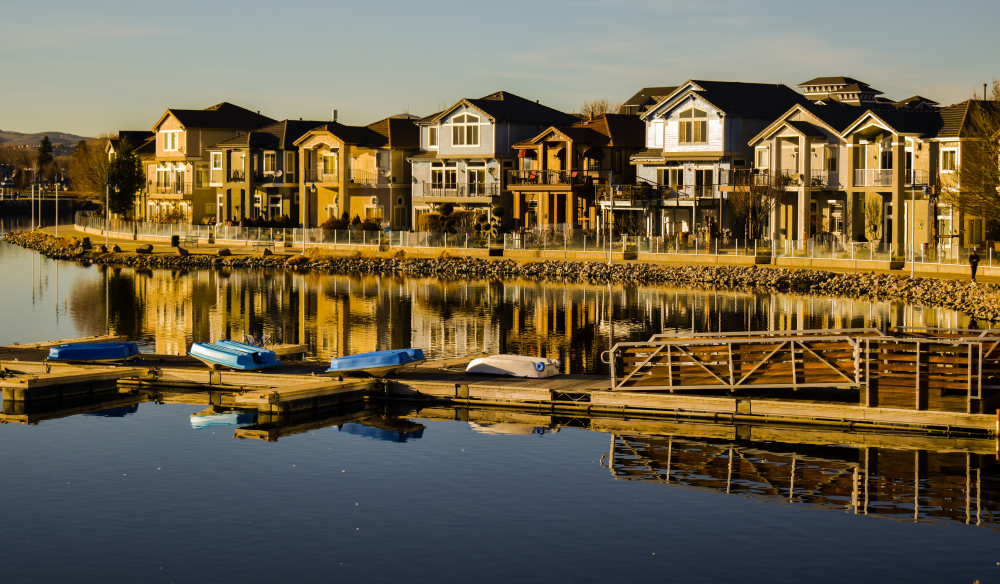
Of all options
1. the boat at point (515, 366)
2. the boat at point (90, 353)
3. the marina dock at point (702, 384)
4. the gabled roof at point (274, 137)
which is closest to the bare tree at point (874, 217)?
the marina dock at point (702, 384)

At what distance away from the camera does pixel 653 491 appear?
82.2 feet

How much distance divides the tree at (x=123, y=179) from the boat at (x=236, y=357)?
8577 centimetres

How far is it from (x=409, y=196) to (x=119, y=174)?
33.3 meters

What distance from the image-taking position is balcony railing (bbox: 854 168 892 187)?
75.7 m

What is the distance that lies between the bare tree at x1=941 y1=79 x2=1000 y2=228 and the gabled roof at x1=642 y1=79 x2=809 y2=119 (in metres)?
17.8

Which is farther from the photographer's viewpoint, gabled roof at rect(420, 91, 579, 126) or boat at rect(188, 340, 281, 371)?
gabled roof at rect(420, 91, 579, 126)

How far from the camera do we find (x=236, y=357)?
120 ft

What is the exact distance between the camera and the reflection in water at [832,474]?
78.2 feet

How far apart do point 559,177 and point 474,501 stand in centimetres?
6651

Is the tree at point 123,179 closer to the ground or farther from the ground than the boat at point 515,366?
farther from the ground

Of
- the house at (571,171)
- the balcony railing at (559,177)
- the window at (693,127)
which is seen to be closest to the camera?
the window at (693,127)

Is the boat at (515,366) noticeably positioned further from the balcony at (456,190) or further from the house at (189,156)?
the house at (189,156)

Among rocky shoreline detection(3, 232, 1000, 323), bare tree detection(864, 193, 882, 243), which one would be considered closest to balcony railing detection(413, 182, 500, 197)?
rocky shoreline detection(3, 232, 1000, 323)

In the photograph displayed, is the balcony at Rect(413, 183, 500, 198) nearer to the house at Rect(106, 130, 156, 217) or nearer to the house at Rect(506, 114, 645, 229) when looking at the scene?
the house at Rect(506, 114, 645, 229)
